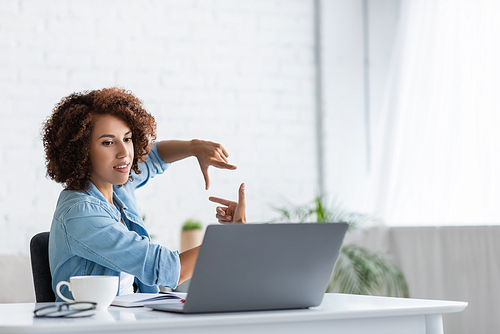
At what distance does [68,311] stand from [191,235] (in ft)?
5.96

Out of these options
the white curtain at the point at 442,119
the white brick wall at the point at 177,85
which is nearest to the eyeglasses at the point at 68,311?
the white brick wall at the point at 177,85

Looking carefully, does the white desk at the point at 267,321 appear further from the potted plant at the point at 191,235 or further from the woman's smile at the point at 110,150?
the potted plant at the point at 191,235

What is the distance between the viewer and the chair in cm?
144

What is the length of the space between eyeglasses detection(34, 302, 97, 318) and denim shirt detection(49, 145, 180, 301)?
259mm

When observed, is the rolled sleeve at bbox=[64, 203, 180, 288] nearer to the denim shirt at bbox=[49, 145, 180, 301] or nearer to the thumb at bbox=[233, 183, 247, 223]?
the denim shirt at bbox=[49, 145, 180, 301]

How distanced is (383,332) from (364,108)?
260 cm

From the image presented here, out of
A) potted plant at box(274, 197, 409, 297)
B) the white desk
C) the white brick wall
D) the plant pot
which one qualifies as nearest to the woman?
the white desk

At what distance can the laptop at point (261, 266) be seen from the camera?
897mm

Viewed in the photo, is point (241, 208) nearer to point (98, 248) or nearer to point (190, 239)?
point (98, 248)

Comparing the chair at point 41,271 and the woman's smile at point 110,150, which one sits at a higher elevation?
the woman's smile at point 110,150

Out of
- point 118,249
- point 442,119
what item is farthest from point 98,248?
point 442,119

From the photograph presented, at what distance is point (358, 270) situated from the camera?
A: 9.66 ft

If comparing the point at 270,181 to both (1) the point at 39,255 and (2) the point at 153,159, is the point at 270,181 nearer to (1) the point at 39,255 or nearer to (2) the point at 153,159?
(2) the point at 153,159

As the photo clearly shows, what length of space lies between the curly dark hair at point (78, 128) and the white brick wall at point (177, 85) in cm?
140
